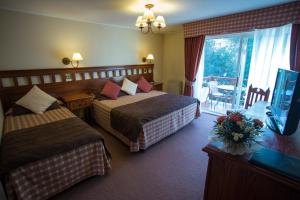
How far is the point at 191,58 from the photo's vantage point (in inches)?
168

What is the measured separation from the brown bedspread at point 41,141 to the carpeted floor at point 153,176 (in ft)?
1.86

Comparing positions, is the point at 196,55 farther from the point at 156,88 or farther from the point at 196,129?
the point at 196,129

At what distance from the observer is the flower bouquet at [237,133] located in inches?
40.4

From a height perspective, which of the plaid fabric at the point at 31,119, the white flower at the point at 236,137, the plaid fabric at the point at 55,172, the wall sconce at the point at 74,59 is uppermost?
the wall sconce at the point at 74,59

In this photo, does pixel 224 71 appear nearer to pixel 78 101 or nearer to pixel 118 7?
pixel 118 7

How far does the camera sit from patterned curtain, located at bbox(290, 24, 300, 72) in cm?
262

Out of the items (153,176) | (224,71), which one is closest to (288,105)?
(153,176)

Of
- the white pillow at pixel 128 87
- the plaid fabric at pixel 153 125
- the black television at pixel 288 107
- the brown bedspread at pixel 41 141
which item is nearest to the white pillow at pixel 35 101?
the brown bedspread at pixel 41 141

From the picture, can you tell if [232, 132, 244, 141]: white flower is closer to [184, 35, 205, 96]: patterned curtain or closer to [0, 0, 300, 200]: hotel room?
[0, 0, 300, 200]: hotel room

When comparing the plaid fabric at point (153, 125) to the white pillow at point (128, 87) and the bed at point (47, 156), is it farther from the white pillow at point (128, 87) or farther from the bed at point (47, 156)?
the white pillow at point (128, 87)

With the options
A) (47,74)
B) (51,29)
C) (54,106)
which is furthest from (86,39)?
(54,106)

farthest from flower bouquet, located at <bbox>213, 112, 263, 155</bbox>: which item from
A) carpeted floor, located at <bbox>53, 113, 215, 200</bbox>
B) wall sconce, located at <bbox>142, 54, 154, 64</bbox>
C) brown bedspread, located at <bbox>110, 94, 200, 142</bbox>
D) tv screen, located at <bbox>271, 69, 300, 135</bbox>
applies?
wall sconce, located at <bbox>142, 54, 154, 64</bbox>

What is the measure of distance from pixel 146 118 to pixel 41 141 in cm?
140

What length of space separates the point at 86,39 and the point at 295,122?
385 cm
